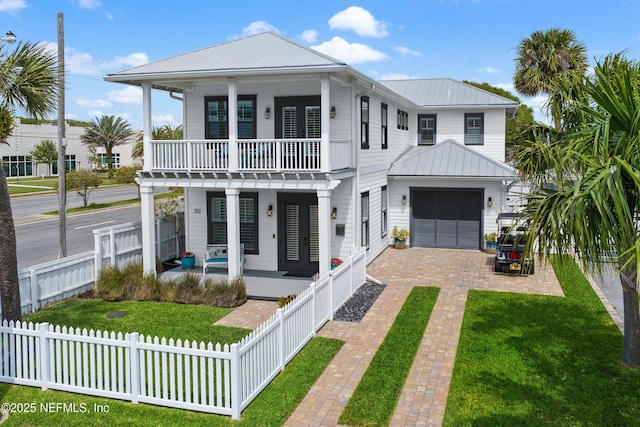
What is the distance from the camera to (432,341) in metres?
11.9

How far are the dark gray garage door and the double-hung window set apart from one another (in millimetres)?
7615

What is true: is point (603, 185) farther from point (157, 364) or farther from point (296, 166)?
point (296, 166)

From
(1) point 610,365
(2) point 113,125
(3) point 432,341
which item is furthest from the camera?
(2) point 113,125

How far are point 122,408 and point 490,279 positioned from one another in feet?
40.1

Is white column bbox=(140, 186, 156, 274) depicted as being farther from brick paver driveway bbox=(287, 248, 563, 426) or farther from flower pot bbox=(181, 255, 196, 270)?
brick paver driveway bbox=(287, 248, 563, 426)

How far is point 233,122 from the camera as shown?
15.8m

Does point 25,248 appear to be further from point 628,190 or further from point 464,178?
point 628,190

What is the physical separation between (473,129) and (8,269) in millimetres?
20764

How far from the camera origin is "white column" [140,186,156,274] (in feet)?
54.7

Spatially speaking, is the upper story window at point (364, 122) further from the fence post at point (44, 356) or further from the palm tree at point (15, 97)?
the fence post at point (44, 356)

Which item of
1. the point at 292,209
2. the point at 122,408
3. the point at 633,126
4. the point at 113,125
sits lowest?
the point at 122,408

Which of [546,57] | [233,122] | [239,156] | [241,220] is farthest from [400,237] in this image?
[546,57]

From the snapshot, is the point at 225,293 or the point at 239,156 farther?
the point at 239,156

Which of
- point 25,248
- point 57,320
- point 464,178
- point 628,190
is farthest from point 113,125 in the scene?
point 628,190
